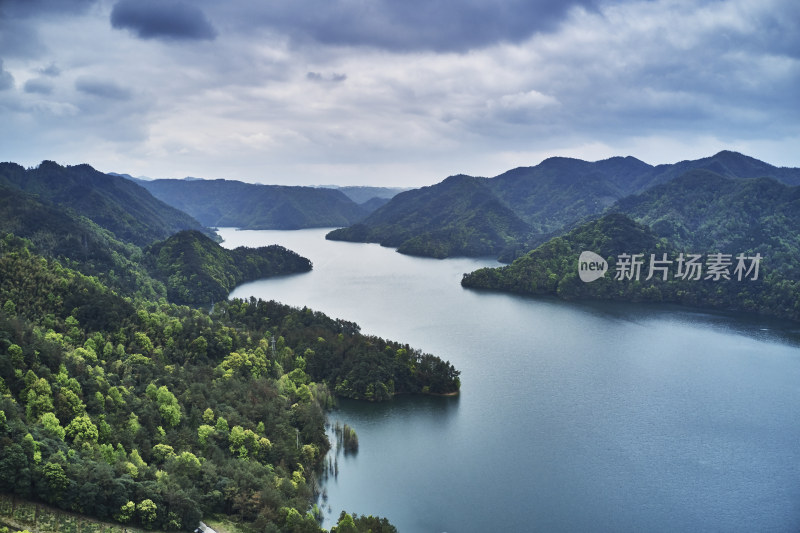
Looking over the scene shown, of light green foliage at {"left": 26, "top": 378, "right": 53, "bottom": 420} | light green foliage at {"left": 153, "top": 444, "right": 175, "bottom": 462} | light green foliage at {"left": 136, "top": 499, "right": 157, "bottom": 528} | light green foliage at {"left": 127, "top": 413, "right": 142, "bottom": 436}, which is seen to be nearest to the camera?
light green foliage at {"left": 136, "top": 499, "right": 157, "bottom": 528}

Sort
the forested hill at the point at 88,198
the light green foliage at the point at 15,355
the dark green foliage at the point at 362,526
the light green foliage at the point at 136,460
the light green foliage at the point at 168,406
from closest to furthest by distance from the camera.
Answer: the dark green foliage at the point at 362,526
the light green foliage at the point at 136,460
the light green foliage at the point at 15,355
the light green foliage at the point at 168,406
the forested hill at the point at 88,198

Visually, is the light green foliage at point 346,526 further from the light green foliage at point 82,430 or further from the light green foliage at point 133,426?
the light green foliage at point 82,430

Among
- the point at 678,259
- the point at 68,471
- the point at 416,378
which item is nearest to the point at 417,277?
the point at 678,259

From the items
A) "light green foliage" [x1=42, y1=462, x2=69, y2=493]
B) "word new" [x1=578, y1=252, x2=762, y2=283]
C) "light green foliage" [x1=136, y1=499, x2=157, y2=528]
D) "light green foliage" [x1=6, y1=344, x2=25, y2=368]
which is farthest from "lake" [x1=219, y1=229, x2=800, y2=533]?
"light green foliage" [x1=6, y1=344, x2=25, y2=368]

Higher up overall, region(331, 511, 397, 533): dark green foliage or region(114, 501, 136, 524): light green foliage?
region(114, 501, 136, 524): light green foliage

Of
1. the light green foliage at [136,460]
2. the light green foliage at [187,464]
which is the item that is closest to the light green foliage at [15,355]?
the light green foliage at [136,460]

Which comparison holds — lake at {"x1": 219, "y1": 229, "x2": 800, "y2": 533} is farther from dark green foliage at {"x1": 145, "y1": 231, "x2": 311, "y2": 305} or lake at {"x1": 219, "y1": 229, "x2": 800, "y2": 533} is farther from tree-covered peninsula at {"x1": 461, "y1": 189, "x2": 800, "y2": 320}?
dark green foliage at {"x1": 145, "y1": 231, "x2": 311, "y2": 305}

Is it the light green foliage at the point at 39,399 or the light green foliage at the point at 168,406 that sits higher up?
the light green foliage at the point at 39,399
